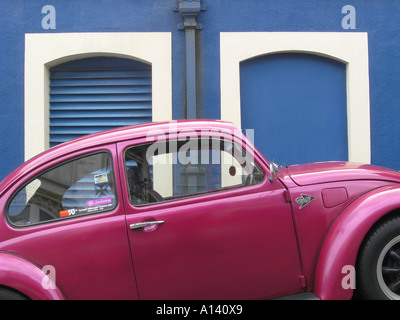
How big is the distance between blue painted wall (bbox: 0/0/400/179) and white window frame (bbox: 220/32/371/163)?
→ 105 millimetres

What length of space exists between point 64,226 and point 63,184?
33 centimetres

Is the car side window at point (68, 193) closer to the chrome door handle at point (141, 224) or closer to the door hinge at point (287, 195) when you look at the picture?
the chrome door handle at point (141, 224)

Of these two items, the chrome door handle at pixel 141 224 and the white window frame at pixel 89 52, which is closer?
the chrome door handle at pixel 141 224

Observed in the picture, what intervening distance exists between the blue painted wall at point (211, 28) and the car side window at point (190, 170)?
118 inches

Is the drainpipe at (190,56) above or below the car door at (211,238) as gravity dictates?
above

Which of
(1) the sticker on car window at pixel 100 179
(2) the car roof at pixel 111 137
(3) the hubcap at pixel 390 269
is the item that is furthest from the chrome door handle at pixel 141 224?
(3) the hubcap at pixel 390 269

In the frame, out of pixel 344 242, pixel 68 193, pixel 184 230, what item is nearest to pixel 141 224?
pixel 184 230

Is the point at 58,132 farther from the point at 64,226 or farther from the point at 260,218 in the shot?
the point at 260,218

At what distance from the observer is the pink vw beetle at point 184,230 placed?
2.81 meters

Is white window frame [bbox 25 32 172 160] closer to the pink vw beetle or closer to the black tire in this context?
the pink vw beetle

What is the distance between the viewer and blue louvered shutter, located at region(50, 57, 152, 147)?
6.32 m

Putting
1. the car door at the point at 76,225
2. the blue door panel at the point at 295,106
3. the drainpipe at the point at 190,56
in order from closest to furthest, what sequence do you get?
the car door at the point at 76,225, the drainpipe at the point at 190,56, the blue door panel at the point at 295,106

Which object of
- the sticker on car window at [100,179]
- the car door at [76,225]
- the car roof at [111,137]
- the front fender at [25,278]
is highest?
the car roof at [111,137]

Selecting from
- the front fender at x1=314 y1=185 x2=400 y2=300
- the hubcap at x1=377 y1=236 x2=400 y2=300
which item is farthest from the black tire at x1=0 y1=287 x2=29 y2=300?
the hubcap at x1=377 y1=236 x2=400 y2=300
